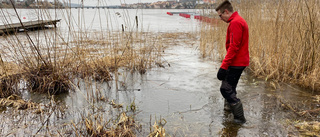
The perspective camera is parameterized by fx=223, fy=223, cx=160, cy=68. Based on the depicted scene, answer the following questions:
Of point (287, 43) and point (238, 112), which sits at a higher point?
point (287, 43)

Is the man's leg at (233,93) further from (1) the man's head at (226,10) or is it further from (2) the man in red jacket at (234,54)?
(1) the man's head at (226,10)

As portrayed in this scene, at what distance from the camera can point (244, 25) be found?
9.87 feet

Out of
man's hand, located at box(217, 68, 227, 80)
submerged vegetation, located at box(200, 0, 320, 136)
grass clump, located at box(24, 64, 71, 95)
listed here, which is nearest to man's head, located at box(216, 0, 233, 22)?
man's hand, located at box(217, 68, 227, 80)

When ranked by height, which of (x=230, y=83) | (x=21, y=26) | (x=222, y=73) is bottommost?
(x=230, y=83)

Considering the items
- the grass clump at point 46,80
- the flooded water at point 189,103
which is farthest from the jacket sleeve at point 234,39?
the grass clump at point 46,80

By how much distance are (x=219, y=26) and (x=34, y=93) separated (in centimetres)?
582

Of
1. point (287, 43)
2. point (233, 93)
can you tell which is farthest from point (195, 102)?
point (287, 43)

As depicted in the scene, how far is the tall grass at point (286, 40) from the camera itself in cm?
443

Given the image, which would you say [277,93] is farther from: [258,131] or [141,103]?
[141,103]

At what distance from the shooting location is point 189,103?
13.5 ft

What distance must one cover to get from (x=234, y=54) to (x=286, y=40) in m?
2.71

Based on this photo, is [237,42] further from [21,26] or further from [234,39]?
[21,26]

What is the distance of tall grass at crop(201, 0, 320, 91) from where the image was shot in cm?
443

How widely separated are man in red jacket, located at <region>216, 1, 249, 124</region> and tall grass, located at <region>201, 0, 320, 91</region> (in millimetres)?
1979
